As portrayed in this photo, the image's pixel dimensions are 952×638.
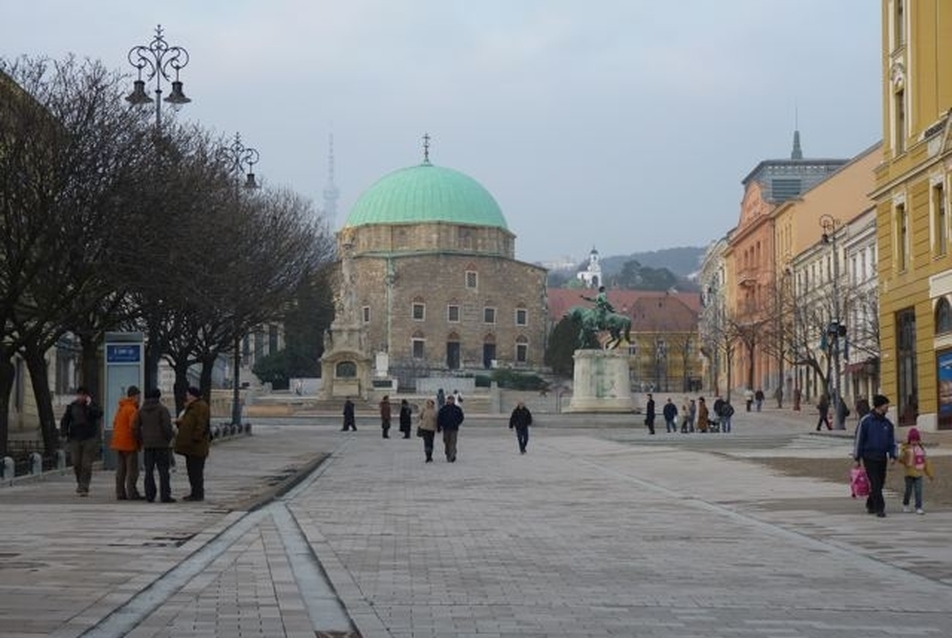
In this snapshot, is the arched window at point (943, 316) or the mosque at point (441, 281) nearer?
the arched window at point (943, 316)

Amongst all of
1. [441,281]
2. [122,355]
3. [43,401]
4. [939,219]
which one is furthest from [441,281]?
[122,355]

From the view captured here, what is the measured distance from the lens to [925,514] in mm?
19938

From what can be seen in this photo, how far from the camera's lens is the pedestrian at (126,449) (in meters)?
21.5

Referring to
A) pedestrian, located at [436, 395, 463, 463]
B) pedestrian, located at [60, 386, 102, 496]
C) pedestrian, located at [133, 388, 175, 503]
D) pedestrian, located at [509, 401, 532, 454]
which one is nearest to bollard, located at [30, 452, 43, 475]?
pedestrian, located at [60, 386, 102, 496]

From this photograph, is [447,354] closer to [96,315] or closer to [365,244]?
[365,244]

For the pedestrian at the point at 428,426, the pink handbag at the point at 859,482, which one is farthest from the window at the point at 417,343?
the pink handbag at the point at 859,482

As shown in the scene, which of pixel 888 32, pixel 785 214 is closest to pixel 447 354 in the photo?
pixel 785 214

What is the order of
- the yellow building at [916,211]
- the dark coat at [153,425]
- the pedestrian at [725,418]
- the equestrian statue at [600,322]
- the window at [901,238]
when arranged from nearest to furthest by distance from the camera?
the dark coat at [153,425]
the yellow building at [916,211]
the window at [901,238]
the pedestrian at [725,418]
the equestrian statue at [600,322]

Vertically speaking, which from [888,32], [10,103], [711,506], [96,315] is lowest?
[711,506]

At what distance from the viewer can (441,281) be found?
144m

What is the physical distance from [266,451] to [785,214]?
61.5m

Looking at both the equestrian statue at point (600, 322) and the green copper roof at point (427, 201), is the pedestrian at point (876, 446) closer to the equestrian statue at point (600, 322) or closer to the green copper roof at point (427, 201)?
the equestrian statue at point (600, 322)

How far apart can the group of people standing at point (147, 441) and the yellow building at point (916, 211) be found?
1057 inches

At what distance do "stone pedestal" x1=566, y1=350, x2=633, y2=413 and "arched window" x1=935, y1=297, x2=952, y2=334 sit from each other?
29.8 metres
